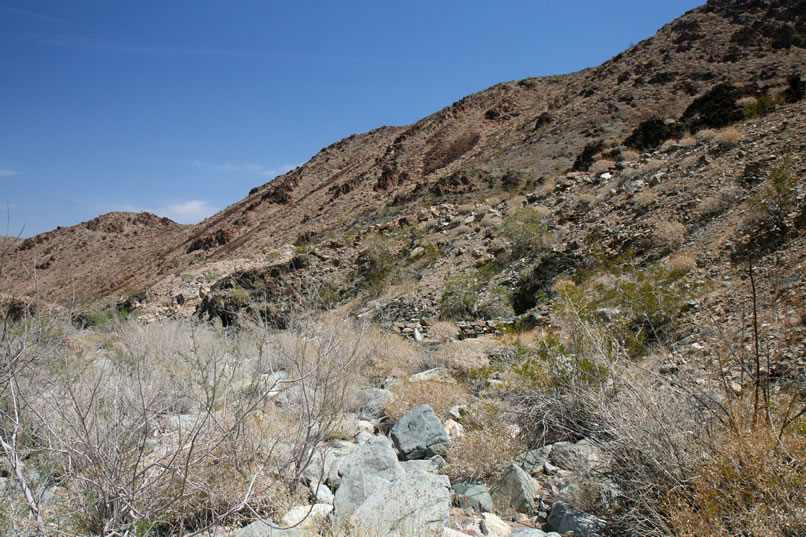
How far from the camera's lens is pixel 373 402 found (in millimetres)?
5367

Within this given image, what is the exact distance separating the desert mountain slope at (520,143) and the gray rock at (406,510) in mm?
6699

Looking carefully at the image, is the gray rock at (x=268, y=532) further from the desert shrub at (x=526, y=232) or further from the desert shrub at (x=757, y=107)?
the desert shrub at (x=757, y=107)

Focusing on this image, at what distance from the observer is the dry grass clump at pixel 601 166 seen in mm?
12742

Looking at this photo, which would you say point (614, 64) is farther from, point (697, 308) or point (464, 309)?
point (697, 308)

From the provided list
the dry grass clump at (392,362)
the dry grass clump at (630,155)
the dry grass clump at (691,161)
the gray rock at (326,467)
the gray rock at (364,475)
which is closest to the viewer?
the gray rock at (364,475)

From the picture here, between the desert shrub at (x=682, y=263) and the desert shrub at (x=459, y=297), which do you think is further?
the desert shrub at (x=459, y=297)

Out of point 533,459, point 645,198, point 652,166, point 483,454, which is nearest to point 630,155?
point 652,166

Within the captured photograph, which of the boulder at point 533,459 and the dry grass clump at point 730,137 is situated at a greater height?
the dry grass clump at point 730,137

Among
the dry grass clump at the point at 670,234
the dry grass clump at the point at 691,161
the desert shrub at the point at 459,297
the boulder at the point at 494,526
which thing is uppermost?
the dry grass clump at the point at 691,161

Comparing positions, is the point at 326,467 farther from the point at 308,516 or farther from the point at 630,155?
the point at 630,155

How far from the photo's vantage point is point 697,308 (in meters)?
5.30

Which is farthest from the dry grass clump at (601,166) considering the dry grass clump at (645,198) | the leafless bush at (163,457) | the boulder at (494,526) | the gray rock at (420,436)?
the boulder at (494,526)

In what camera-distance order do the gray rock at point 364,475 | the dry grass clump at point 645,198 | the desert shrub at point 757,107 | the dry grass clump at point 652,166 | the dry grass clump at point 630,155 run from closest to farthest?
the gray rock at point 364,475 < the dry grass clump at point 645,198 < the dry grass clump at point 652,166 < the desert shrub at point 757,107 < the dry grass clump at point 630,155

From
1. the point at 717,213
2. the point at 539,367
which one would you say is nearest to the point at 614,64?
the point at 717,213
